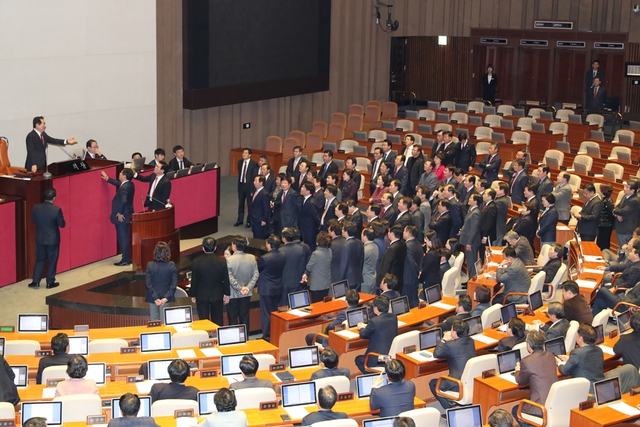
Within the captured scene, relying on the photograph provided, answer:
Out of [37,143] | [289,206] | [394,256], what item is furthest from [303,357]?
[37,143]

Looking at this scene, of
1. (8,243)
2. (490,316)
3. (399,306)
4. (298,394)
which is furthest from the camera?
(8,243)

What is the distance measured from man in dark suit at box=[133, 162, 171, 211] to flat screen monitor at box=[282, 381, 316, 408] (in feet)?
22.0

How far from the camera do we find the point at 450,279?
1156 centimetres

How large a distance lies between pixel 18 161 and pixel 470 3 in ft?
45.9

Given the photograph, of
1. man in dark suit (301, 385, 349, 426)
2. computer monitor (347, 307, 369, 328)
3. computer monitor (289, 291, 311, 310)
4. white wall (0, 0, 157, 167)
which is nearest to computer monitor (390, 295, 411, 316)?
computer monitor (347, 307, 369, 328)

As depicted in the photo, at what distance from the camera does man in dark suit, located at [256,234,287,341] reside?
11.1 meters

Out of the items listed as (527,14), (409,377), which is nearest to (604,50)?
(527,14)

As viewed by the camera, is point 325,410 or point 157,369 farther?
point 157,369

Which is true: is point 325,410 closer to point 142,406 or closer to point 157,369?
point 142,406

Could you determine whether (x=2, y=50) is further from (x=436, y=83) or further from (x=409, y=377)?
(x=436, y=83)

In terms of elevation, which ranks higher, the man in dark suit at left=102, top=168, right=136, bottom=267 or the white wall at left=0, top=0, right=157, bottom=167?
the white wall at left=0, top=0, right=157, bottom=167

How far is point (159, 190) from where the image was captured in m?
14.0

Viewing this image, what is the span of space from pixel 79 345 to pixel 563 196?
861 cm

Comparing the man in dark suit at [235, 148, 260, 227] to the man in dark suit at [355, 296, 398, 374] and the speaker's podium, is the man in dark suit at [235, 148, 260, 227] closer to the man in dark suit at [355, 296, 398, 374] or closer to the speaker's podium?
the speaker's podium
